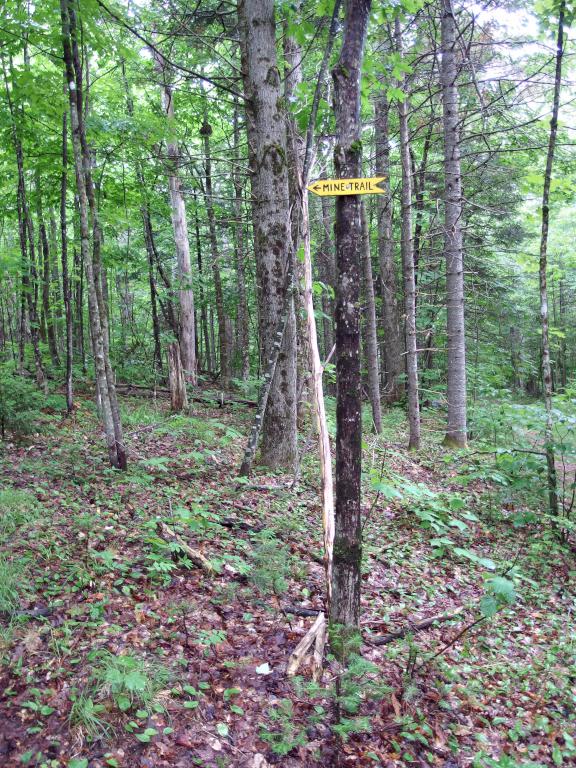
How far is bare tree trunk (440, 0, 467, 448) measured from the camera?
8.90 meters

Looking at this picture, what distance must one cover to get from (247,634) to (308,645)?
0.54 m

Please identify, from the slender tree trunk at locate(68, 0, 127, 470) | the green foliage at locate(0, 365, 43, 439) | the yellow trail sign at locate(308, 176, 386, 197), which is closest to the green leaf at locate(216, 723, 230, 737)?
the yellow trail sign at locate(308, 176, 386, 197)

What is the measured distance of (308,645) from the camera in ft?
11.6

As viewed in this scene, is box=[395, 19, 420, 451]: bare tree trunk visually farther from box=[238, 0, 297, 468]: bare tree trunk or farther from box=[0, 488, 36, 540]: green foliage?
box=[0, 488, 36, 540]: green foliage

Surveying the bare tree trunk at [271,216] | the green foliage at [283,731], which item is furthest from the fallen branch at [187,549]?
the bare tree trunk at [271,216]

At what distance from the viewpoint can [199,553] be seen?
4.54 m

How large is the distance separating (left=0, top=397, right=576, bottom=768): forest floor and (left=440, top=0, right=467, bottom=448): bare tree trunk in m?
3.70

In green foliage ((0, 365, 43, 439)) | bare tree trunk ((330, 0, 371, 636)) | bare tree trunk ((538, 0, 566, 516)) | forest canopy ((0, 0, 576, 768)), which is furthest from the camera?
green foliage ((0, 365, 43, 439))

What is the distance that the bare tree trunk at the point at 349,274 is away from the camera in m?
3.18

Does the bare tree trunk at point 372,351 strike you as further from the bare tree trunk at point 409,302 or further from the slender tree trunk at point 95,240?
the slender tree trunk at point 95,240

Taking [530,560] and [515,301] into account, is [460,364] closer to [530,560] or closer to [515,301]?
[530,560]

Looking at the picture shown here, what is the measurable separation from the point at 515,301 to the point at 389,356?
7396 mm

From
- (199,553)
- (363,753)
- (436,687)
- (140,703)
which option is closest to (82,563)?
(199,553)

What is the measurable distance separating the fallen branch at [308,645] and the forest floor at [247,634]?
0.08m
